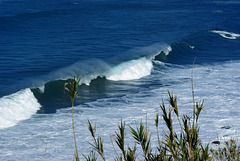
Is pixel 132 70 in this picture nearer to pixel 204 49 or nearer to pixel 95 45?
pixel 95 45

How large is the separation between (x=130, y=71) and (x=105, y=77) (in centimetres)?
108

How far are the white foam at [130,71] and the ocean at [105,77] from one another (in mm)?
41

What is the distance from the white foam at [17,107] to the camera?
906 cm

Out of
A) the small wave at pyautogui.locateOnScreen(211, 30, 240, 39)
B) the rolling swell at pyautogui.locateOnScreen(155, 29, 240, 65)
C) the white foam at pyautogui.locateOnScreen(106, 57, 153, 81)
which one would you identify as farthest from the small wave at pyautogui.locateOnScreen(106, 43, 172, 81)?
the small wave at pyautogui.locateOnScreen(211, 30, 240, 39)

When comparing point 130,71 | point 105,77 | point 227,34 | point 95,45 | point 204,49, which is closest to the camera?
point 105,77

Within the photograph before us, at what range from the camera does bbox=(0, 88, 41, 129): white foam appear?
906 cm

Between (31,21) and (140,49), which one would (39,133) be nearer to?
(140,49)

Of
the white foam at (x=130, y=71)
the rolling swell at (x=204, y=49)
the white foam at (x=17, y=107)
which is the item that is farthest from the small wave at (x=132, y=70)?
the white foam at (x=17, y=107)

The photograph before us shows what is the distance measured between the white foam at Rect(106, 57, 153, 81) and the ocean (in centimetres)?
4

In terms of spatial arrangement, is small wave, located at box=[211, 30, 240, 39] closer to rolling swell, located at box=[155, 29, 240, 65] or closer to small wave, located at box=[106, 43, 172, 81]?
rolling swell, located at box=[155, 29, 240, 65]

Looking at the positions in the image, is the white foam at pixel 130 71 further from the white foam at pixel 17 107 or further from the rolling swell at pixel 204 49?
the white foam at pixel 17 107

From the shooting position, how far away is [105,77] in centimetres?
1447

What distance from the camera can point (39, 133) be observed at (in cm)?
774

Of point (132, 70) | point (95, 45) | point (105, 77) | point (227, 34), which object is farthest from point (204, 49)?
point (105, 77)
